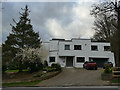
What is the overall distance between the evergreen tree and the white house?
7756 mm

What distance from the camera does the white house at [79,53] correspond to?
29.0 metres

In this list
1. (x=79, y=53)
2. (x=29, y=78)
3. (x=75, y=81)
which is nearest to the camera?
(x=75, y=81)

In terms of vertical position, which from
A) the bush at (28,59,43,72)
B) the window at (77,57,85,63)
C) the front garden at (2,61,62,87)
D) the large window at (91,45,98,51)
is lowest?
the front garden at (2,61,62,87)

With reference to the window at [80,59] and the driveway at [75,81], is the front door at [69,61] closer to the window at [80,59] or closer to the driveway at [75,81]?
the window at [80,59]

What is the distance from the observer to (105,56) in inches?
1152

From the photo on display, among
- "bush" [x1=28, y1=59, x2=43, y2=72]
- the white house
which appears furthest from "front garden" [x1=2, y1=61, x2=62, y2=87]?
the white house

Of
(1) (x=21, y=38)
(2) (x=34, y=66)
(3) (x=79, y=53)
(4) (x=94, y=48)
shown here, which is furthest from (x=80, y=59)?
(1) (x=21, y=38)

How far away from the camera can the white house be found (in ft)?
95.2

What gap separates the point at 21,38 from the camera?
21406mm

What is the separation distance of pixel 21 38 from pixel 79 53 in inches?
563

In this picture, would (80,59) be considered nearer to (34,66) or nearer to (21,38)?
(34,66)

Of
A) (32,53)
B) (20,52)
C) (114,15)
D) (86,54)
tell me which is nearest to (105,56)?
(86,54)

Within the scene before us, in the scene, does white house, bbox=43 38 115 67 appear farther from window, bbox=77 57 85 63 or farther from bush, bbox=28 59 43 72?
bush, bbox=28 59 43 72

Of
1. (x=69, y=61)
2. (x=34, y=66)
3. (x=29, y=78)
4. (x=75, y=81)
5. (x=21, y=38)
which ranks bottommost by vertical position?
(x=29, y=78)
